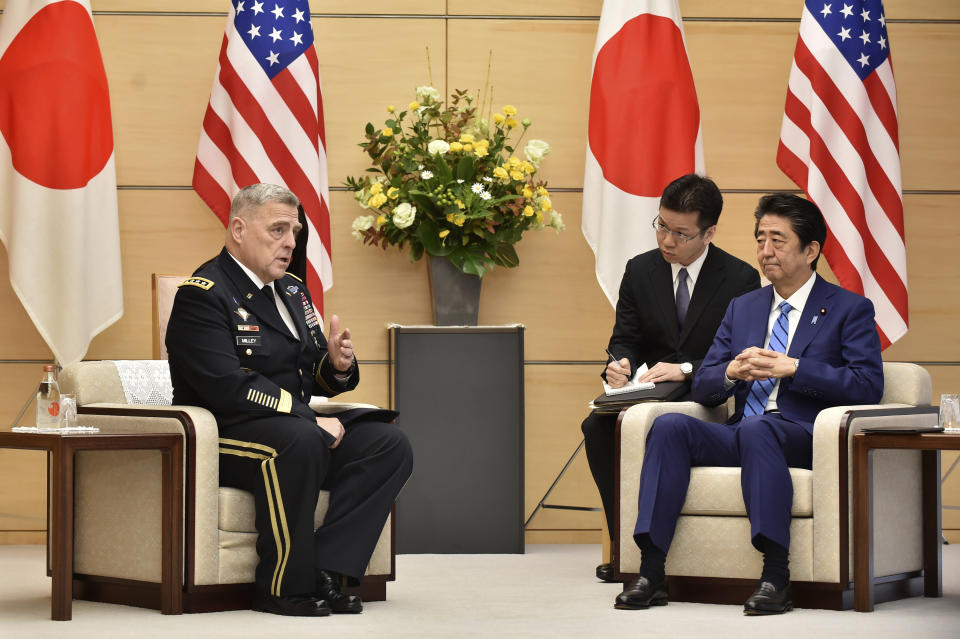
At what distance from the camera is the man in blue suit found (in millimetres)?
3557

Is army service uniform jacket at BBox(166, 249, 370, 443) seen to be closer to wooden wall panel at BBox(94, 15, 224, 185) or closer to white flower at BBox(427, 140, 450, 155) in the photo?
white flower at BBox(427, 140, 450, 155)

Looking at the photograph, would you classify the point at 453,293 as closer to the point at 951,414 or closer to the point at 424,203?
the point at 424,203

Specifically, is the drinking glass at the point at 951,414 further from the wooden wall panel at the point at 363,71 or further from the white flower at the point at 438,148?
the wooden wall panel at the point at 363,71

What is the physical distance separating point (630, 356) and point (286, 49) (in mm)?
2029

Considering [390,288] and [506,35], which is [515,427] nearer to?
[390,288]

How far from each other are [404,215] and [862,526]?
7.65 ft

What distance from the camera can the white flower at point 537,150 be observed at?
17.4ft

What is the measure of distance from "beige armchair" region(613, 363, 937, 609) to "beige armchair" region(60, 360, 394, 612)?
83 centimetres

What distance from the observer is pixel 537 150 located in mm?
5305

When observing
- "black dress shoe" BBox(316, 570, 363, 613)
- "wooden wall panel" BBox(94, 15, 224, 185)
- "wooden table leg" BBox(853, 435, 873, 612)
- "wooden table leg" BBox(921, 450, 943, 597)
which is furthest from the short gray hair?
"wooden table leg" BBox(921, 450, 943, 597)

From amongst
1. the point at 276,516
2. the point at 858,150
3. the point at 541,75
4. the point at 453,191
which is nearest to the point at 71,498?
the point at 276,516

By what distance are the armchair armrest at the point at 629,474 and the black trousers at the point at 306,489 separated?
690 mm

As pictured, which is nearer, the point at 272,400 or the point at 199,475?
the point at 199,475

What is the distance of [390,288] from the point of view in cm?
560
